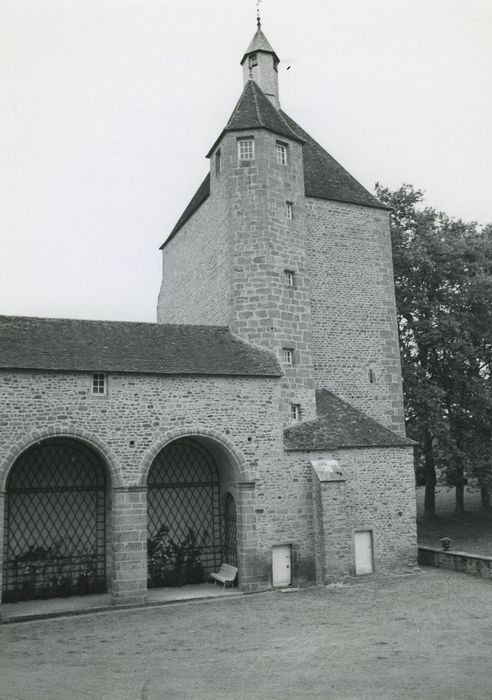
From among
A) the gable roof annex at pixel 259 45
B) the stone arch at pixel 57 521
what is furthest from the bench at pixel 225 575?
the gable roof annex at pixel 259 45

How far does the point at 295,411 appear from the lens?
63.8 feet

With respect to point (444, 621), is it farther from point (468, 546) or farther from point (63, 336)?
point (63, 336)

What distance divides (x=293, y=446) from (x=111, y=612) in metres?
6.71

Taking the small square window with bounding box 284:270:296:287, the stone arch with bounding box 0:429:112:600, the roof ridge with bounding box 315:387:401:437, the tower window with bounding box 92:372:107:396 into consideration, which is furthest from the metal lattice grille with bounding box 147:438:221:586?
the small square window with bounding box 284:270:296:287

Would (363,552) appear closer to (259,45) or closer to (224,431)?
(224,431)

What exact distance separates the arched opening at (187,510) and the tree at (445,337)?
952cm

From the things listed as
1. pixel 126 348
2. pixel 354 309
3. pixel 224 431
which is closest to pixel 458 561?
pixel 224 431

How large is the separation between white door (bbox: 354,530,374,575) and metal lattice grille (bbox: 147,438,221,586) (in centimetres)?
425

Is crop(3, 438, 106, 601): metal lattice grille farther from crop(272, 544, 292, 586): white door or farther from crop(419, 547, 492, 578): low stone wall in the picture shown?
crop(419, 547, 492, 578): low stone wall

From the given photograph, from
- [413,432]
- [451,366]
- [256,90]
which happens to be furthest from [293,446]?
[256,90]

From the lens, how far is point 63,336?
1730 cm

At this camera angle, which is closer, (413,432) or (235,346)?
(235,346)

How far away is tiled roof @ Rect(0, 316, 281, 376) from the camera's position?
16297mm

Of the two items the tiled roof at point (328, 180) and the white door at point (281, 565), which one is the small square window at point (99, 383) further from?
the tiled roof at point (328, 180)
